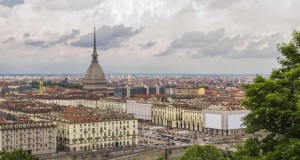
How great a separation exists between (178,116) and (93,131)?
115ft

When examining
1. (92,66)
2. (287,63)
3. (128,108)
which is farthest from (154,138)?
(92,66)

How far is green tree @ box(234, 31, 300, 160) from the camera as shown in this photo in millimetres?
16906

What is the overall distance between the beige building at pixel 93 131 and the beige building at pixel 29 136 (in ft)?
13.1

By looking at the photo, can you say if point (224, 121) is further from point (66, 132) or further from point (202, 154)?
point (202, 154)

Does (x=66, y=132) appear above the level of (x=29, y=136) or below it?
below

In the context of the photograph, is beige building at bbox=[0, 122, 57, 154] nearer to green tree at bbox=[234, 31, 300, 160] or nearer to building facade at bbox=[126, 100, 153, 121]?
building facade at bbox=[126, 100, 153, 121]

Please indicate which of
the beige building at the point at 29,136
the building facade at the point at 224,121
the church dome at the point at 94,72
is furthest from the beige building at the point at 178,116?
the church dome at the point at 94,72

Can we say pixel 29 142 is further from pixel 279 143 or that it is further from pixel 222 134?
pixel 279 143

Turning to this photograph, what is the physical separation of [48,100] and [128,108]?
24.7m

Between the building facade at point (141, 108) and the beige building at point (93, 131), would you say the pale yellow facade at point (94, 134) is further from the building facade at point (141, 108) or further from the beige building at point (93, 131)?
the building facade at point (141, 108)

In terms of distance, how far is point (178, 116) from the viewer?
352 feet

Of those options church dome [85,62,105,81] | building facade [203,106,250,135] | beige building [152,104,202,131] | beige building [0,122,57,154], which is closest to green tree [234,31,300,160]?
beige building [0,122,57,154]

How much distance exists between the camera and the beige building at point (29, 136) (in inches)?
2608

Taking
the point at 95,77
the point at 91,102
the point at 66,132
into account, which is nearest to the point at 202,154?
the point at 66,132
